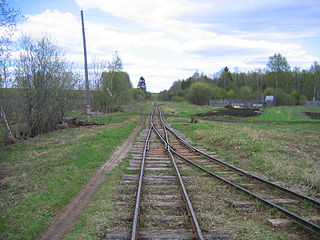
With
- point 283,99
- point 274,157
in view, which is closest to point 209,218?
point 274,157

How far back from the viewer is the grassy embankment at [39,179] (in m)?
4.66

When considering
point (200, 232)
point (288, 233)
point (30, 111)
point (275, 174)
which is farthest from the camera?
point (30, 111)

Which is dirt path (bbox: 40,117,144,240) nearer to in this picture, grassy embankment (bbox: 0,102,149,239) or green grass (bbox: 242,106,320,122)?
grassy embankment (bbox: 0,102,149,239)

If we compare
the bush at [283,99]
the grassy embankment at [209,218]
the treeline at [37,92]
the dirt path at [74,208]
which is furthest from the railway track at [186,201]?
the bush at [283,99]

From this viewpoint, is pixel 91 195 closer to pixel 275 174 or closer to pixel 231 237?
pixel 231 237

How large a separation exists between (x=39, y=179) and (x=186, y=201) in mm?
4508

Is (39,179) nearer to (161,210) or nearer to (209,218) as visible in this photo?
(161,210)

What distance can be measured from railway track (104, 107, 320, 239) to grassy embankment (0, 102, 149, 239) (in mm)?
1463

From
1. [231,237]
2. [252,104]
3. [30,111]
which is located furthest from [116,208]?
[252,104]

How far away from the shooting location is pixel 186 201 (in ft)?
17.3

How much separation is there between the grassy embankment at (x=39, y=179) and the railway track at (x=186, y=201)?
146 cm

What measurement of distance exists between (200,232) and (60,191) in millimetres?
3968

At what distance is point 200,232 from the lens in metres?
3.97

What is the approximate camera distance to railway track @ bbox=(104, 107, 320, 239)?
421 centimetres
